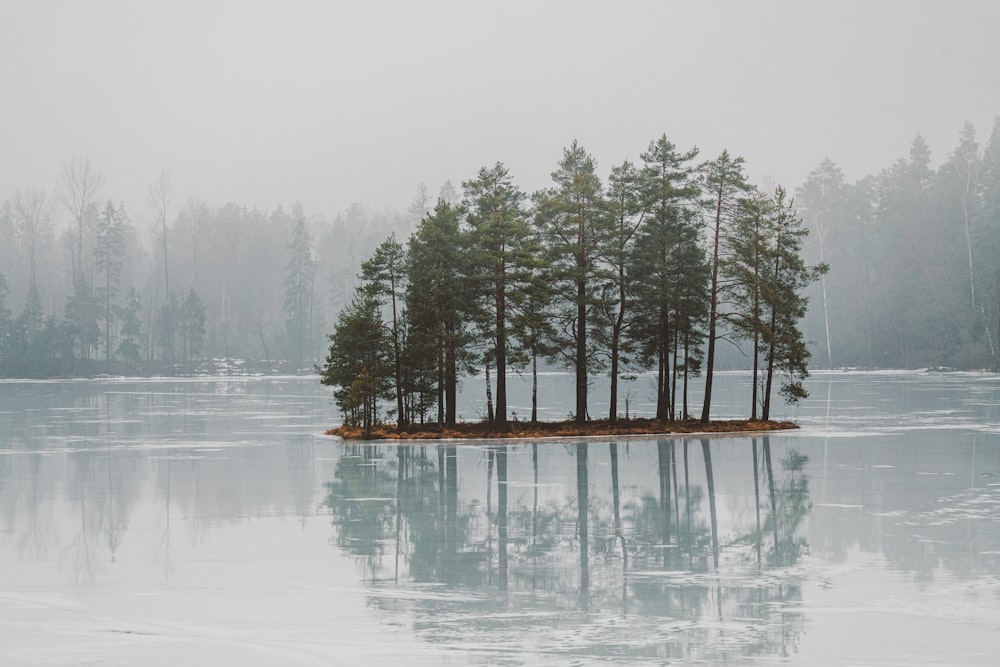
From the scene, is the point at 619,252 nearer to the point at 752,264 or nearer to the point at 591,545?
the point at 752,264

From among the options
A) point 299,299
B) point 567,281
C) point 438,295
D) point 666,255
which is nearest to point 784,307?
point 666,255

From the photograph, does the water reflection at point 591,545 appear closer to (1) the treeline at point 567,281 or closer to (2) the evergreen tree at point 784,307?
(1) the treeline at point 567,281

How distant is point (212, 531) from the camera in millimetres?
18797

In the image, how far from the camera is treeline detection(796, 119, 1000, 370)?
323 feet

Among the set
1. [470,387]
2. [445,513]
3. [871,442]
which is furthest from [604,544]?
[470,387]

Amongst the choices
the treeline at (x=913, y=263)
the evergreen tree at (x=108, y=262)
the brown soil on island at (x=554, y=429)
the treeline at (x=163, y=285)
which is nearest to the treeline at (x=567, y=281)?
the brown soil on island at (x=554, y=429)

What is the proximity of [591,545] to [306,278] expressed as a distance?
115m

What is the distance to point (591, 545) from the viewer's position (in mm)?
17141

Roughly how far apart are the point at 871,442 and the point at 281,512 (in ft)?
73.5

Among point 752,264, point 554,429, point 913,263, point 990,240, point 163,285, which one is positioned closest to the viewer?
point 554,429

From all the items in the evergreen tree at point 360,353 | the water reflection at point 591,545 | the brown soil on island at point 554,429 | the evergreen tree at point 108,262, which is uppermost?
the evergreen tree at point 108,262

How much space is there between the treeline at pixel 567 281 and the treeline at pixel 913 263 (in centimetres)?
5329

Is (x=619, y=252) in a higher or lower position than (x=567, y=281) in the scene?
higher

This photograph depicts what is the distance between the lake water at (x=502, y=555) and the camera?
1105 cm
